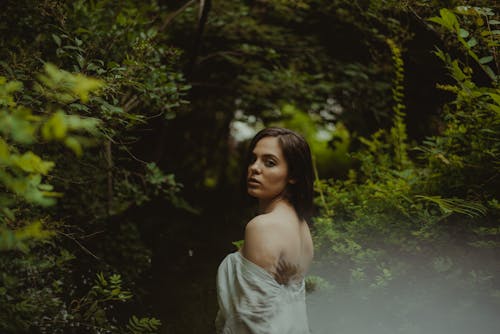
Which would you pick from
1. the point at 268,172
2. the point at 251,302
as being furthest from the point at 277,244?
the point at 268,172

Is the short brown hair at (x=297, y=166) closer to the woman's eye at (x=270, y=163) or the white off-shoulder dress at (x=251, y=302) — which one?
the woman's eye at (x=270, y=163)

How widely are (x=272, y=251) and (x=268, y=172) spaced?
44cm

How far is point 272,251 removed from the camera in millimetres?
2209

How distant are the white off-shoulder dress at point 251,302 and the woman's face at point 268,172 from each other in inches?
14.0

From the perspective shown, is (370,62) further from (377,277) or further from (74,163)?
(74,163)

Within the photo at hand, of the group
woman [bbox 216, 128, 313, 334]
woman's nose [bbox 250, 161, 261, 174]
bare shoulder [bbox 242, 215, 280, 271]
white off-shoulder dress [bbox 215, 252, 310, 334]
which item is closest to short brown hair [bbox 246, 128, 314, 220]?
woman [bbox 216, 128, 313, 334]

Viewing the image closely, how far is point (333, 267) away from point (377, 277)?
1.48ft

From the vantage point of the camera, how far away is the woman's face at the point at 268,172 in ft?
8.02

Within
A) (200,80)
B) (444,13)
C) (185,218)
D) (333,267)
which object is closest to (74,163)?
(333,267)

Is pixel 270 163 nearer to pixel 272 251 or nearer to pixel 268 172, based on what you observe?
pixel 268 172

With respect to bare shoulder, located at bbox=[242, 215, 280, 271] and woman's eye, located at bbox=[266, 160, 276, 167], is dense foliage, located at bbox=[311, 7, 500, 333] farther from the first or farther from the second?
bare shoulder, located at bbox=[242, 215, 280, 271]

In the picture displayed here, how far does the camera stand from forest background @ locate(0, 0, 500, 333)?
2529 millimetres

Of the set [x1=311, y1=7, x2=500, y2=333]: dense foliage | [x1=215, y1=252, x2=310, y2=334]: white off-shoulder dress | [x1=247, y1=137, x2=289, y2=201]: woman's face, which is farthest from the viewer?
[x1=311, y1=7, x2=500, y2=333]: dense foliage

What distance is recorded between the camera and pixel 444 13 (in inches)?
109
